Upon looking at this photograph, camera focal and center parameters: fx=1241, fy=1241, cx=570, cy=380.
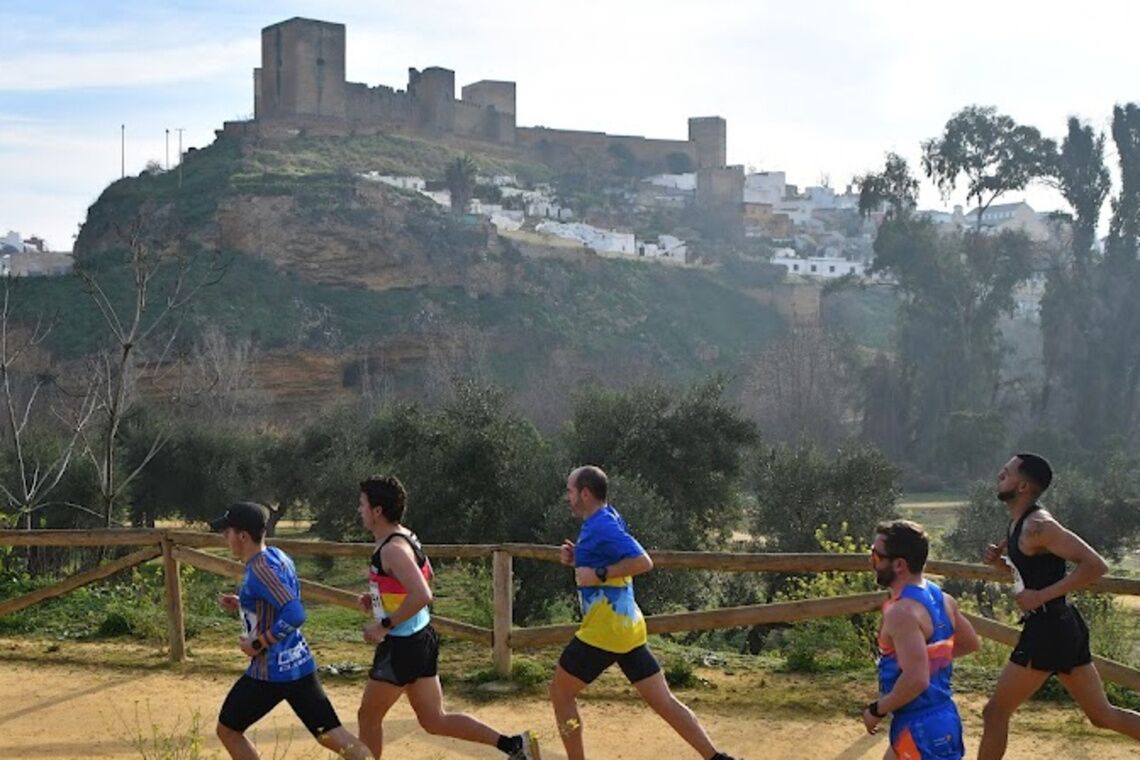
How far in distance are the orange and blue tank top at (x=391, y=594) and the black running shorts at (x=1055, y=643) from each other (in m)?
2.56

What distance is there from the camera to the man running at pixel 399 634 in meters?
5.23

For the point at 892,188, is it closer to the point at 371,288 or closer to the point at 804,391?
the point at 804,391

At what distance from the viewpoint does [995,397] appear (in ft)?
197

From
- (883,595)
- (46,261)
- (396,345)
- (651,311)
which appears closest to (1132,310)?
(651,311)

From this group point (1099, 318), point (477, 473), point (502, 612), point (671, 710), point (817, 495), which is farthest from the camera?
point (1099, 318)

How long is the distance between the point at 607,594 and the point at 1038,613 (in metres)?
1.81

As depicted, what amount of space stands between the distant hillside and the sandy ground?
48150mm

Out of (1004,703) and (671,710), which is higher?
(1004,703)

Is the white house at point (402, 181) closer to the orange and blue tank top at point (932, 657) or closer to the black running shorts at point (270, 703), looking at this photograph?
the black running shorts at point (270, 703)

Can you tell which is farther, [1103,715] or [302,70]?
[302,70]

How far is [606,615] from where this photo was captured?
17.6 feet

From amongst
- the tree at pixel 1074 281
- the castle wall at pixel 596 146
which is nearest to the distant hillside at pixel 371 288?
the tree at pixel 1074 281

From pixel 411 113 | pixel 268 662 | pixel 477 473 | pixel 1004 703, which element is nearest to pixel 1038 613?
pixel 1004 703

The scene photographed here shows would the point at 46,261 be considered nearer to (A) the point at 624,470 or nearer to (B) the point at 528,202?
(B) the point at 528,202
